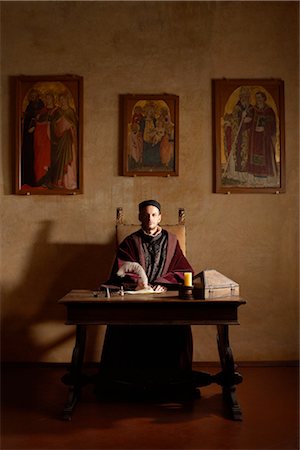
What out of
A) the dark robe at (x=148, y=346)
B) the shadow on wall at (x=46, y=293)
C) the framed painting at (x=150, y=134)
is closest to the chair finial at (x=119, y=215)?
the shadow on wall at (x=46, y=293)

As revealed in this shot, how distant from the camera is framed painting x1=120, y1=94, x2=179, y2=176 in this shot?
6523 millimetres

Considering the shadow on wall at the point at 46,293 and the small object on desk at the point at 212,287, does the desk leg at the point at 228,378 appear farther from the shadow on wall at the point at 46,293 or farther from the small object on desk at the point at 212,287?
the shadow on wall at the point at 46,293

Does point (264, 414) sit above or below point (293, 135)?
below

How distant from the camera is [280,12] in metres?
6.58

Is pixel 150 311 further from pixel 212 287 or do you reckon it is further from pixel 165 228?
pixel 165 228

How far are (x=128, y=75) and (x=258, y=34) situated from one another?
1.61m

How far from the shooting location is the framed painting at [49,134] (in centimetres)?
652

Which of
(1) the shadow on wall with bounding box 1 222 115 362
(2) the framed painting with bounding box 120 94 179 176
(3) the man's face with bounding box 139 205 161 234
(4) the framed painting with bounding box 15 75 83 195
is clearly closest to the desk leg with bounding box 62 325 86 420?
(3) the man's face with bounding box 139 205 161 234

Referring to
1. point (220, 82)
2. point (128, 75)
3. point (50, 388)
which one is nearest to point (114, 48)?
point (128, 75)

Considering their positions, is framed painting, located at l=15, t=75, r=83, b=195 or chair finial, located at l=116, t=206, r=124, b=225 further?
framed painting, located at l=15, t=75, r=83, b=195

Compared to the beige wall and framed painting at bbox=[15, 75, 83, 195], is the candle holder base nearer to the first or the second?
the beige wall

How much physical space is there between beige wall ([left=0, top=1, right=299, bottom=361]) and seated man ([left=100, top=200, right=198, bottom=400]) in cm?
86

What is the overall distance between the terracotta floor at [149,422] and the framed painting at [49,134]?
2312 millimetres

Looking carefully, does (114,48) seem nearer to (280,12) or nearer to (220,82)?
(220,82)
